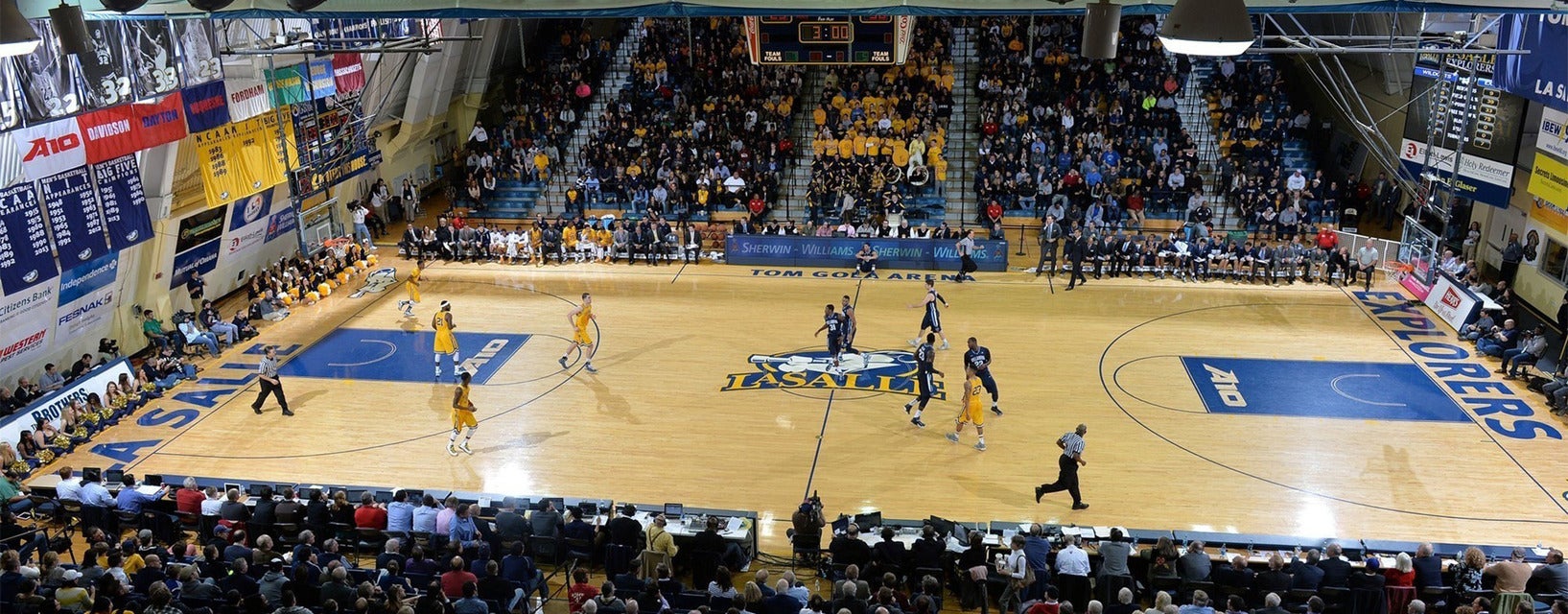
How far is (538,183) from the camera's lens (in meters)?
33.3

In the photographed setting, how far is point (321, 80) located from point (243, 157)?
3.01 m

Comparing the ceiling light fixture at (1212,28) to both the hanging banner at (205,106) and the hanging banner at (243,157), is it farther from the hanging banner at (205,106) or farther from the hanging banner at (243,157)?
the hanging banner at (243,157)

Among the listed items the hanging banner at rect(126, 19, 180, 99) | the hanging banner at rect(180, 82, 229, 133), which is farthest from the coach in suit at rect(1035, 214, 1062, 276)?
the hanging banner at rect(126, 19, 180, 99)

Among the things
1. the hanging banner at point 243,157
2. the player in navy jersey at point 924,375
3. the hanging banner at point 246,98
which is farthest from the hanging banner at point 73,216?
the player in navy jersey at point 924,375

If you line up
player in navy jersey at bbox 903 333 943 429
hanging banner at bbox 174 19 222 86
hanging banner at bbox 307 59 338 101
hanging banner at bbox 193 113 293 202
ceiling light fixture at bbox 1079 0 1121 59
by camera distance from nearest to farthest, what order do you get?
ceiling light fixture at bbox 1079 0 1121 59
player in navy jersey at bbox 903 333 943 429
hanging banner at bbox 174 19 222 86
hanging banner at bbox 193 113 293 202
hanging banner at bbox 307 59 338 101

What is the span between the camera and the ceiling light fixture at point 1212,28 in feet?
24.0

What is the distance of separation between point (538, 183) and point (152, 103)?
13.3 m

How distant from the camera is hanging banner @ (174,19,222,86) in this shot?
21609 mm

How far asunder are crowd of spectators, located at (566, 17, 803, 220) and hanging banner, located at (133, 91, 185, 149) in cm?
1101

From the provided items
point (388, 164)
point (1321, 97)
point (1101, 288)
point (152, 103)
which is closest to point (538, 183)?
point (388, 164)

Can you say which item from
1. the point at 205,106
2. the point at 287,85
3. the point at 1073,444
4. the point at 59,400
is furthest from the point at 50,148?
the point at 1073,444

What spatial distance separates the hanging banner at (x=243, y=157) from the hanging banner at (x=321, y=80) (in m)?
0.98

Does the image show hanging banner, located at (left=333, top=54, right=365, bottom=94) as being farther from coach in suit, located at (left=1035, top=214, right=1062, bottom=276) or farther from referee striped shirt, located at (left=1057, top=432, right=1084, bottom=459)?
referee striped shirt, located at (left=1057, top=432, right=1084, bottom=459)

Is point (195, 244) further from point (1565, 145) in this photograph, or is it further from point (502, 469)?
point (1565, 145)
